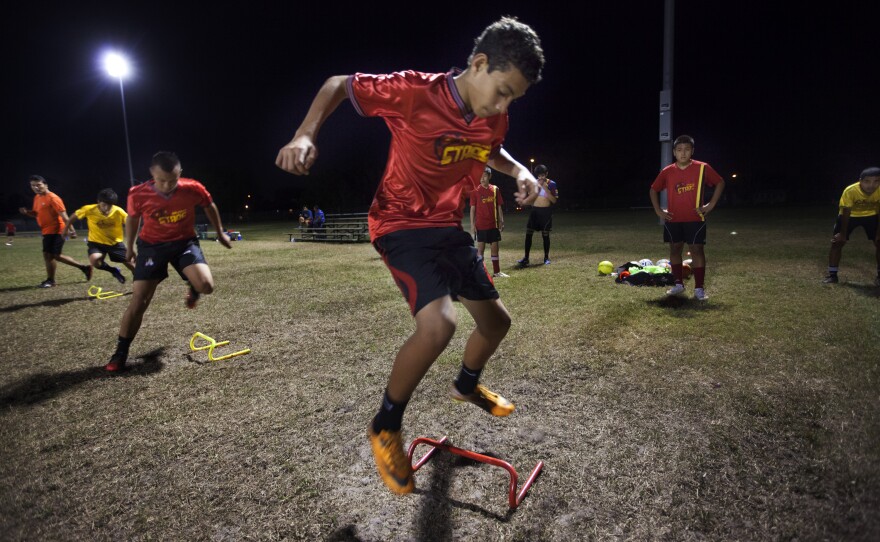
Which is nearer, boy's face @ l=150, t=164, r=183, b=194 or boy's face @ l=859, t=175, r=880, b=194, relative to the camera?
boy's face @ l=150, t=164, r=183, b=194

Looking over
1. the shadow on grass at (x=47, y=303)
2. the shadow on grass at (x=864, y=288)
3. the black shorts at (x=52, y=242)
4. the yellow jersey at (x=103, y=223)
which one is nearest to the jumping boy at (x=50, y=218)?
the black shorts at (x=52, y=242)

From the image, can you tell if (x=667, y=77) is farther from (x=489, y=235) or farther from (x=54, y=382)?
(x=54, y=382)

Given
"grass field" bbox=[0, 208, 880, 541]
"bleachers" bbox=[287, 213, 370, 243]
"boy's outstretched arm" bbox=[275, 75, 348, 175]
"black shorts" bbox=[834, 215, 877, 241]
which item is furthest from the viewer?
"bleachers" bbox=[287, 213, 370, 243]

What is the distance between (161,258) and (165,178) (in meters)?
0.93

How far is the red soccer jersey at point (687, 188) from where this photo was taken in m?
7.42

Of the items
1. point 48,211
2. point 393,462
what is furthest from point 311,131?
point 48,211

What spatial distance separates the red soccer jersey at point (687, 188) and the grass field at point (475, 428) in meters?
1.41

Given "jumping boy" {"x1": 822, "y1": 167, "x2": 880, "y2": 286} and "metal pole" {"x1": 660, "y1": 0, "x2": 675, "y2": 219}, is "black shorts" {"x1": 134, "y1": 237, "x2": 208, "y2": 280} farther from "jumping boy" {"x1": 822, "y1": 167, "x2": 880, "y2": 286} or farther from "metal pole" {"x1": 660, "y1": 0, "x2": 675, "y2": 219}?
"metal pole" {"x1": 660, "y1": 0, "x2": 675, "y2": 219}

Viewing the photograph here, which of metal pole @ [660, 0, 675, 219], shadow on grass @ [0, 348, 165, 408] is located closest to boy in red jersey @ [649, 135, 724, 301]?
shadow on grass @ [0, 348, 165, 408]

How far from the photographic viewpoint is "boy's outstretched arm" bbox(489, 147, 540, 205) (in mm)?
2893

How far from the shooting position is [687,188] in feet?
24.6

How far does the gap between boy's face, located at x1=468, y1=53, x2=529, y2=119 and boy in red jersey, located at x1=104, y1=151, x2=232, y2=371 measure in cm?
404

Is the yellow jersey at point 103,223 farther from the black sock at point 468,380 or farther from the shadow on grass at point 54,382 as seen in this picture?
the black sock at point 468,380

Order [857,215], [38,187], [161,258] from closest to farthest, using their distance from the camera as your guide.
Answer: [161,258]
[857,215]
[38,187]
